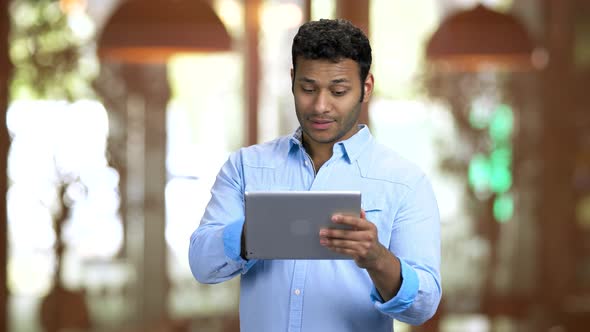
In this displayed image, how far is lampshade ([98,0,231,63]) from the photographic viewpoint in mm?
4484

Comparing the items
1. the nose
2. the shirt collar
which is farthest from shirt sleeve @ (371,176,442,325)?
the nose

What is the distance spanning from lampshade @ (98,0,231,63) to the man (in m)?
2.55

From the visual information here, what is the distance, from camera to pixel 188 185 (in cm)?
596

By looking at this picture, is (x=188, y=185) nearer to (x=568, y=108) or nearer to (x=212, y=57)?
(x=212, y=57)

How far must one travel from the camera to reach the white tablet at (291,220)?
5.69ft

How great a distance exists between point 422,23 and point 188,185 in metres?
1.70

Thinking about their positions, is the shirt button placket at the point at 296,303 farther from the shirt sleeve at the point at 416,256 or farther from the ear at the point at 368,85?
the ear at the point at 368,85

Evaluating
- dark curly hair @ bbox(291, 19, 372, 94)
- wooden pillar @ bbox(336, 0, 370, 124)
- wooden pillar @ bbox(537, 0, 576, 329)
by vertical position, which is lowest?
wooden pillar @ bbox(537, 0, 576, 329)

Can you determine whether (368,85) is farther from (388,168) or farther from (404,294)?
(404,294)

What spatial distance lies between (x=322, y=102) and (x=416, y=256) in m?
0.35

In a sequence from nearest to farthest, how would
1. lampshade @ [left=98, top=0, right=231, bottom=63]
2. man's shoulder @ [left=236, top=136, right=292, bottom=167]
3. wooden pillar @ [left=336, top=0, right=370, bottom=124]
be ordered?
man's shoulder @ [left=236, top=136, right=292, bottom=167] → wooden pillar @ [left=336, top=0, right=370, bottom=124] → lampshade @ [left=98, top=0, right=231, bottom=63]

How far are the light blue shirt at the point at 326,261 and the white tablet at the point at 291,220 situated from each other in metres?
0.10

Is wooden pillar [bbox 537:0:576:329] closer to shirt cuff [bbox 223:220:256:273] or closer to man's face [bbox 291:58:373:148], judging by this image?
man's face [bbox 291:58:373:148]

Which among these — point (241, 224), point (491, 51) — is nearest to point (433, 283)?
point (241, 224)
